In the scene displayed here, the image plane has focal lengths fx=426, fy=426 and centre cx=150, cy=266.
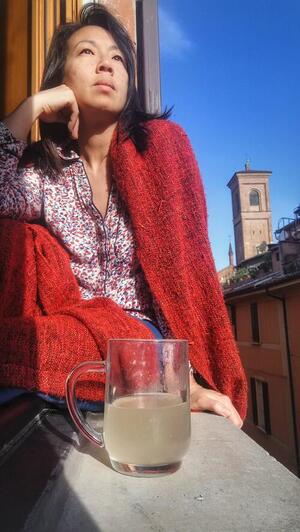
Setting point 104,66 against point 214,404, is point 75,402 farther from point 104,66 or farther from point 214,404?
point 104,66

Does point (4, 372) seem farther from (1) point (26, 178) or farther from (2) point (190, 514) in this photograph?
(1) point (26, 178)

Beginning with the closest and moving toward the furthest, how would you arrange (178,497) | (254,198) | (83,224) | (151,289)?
(178,497) → (151,289) → (83,224) → (254,198)

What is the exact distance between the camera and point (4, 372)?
0.57m

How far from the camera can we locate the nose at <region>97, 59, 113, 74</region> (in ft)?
3.41

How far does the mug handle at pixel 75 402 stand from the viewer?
463mm

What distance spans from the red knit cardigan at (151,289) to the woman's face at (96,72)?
0.11m

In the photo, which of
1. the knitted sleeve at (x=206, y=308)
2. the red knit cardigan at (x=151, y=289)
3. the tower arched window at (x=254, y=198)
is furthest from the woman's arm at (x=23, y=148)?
the tower arched window at (x=254, y=198)

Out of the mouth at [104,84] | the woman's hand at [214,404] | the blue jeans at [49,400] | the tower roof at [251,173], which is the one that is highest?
the tower roof at [251,173]

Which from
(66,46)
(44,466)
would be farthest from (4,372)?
(66,46)

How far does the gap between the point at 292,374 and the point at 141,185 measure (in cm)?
805

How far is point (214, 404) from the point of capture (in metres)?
0.70

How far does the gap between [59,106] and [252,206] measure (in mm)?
34429

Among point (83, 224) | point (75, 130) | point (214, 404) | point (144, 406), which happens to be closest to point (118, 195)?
point (83, 224)

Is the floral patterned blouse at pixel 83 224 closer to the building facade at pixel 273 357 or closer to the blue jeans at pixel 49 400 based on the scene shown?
the blue jeans at pixel 49 400
